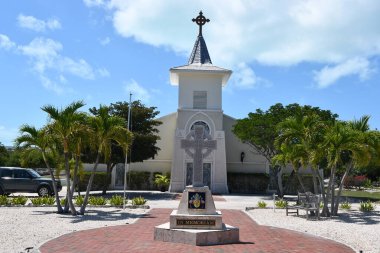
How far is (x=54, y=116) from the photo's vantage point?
16.0 m

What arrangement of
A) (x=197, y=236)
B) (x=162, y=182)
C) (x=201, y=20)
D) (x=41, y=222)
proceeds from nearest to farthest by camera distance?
(x=197, y=236) → (x=41, y=222) → (x=162, y=182) → (x=201, y=20)

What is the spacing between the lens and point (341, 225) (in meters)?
14.8

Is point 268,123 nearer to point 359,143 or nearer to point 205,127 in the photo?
point 205,127

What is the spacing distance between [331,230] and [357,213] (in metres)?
6.59

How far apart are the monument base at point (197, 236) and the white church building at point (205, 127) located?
2154cm

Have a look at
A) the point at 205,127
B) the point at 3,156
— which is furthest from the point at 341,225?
the point at 3,156

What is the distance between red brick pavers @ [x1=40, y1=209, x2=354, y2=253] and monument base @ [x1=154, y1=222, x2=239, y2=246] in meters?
0.22

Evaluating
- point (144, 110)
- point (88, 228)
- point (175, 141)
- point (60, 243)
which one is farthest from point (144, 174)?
point (60, 243)

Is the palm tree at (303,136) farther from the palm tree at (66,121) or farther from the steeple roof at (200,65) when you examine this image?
the steeple roof at (200,65)

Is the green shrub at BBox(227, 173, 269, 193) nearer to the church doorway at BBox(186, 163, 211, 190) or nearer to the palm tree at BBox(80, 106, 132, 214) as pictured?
the church doorway at BBox(186, 163, 211, 190)

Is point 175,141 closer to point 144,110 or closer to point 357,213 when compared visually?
point 144,110

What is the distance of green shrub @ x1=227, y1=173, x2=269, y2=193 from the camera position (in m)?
35.7

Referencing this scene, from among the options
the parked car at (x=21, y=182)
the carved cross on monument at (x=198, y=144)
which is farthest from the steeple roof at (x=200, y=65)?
the carved cross on monument at (x=198, y=144)

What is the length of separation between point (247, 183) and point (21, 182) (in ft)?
60.8
